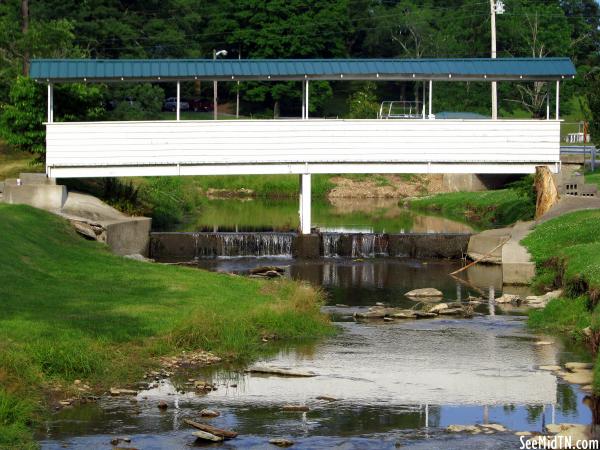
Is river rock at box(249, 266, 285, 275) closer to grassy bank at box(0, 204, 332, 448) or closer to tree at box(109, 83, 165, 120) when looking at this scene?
grassy bank at box(0, 204, 332, 448)

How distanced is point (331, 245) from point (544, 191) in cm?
733

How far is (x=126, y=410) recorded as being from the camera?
19.3 m

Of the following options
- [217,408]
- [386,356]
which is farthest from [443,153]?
[217,408]

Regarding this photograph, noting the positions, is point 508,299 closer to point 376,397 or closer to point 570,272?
point 570,272

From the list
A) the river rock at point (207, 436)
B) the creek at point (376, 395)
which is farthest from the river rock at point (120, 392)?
the river rock at point (207, 436)

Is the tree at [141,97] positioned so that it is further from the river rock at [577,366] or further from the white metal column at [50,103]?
the river rock at [577,366]

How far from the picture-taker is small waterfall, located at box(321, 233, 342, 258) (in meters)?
41.5

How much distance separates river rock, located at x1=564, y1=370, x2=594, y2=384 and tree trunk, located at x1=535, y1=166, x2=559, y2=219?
1912 cm

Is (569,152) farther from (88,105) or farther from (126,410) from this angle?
(126,410)

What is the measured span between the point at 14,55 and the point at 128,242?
28.6 metres

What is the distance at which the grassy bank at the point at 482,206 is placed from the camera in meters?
49.1

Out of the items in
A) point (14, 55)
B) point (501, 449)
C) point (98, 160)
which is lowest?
point (501, 449)

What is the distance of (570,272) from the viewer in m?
30.2

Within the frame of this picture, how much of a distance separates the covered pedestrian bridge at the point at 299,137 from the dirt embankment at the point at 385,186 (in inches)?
1132
